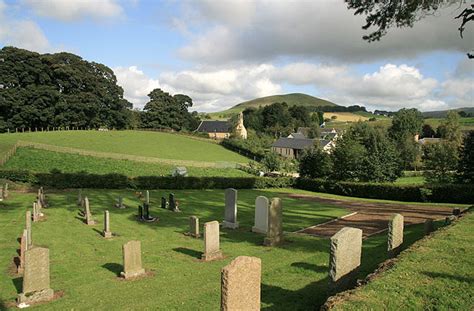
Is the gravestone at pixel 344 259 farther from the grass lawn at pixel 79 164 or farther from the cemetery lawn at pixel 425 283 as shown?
the grass lawn at pixel 79 164

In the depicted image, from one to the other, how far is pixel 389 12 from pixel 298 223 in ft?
38.8

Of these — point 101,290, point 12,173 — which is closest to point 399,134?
point 12,173

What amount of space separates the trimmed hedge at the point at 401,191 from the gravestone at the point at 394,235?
24113mm

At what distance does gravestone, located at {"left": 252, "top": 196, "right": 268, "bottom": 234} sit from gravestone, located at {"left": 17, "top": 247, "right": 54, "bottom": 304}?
371 inches

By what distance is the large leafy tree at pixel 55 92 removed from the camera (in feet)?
205

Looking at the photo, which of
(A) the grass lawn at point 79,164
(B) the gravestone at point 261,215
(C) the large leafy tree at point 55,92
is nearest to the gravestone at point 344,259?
(B) the gravestone at point 261,215

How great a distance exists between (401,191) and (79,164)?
3567 centimetres

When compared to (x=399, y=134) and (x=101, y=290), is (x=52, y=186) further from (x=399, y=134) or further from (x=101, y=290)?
(x=399, y=134)

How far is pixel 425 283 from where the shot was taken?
21.1 ft

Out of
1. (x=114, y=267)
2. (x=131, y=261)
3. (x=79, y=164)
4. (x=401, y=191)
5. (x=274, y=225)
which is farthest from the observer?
(x=79, y=164)

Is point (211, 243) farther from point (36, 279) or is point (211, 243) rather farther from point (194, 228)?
point (36, 279)

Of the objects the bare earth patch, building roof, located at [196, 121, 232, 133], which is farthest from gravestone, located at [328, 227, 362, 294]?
building roof, located at [196, 121, 232, 133]

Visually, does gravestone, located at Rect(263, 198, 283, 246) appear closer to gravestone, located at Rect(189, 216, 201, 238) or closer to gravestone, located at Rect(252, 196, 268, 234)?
gravestone, located at Rect(252, 196, 268, 234)

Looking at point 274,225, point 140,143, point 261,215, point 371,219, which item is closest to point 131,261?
point 274,225
